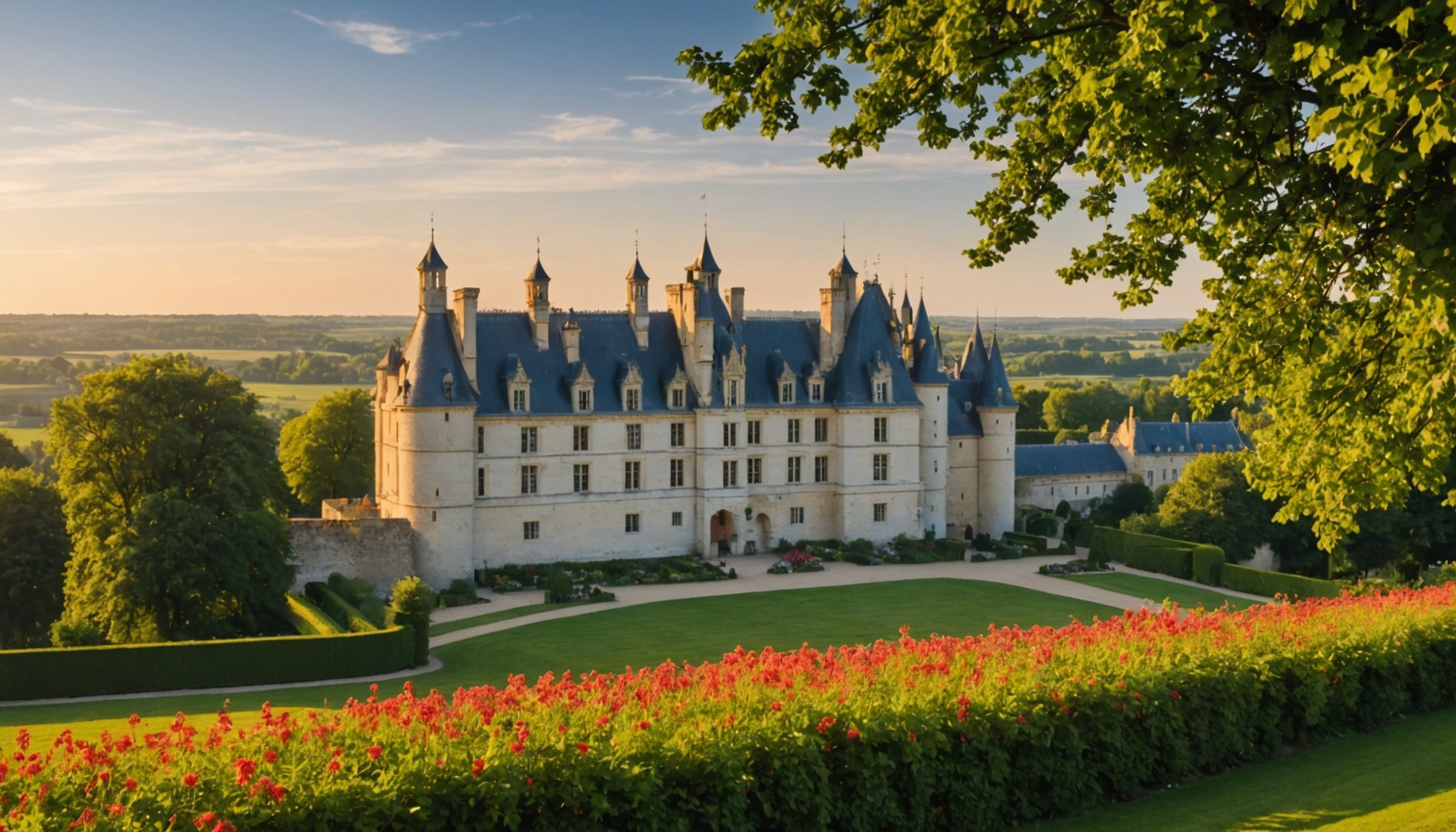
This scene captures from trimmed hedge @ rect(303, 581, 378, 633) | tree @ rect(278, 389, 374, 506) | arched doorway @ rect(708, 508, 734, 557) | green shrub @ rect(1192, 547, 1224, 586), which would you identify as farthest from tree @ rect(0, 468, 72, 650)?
green shrub @ rect(1192, 547, 1224, 586)

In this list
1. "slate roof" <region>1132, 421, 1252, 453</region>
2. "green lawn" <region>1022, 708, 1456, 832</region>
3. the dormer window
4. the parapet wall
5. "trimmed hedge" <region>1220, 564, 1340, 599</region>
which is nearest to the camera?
"green lawn" <region>1022, 708, 1456, 832</region>

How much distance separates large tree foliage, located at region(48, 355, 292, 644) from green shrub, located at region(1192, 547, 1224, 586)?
30015 millimetres

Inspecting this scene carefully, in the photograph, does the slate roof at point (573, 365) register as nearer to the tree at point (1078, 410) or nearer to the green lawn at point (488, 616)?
the green lawn at point (488, 616)

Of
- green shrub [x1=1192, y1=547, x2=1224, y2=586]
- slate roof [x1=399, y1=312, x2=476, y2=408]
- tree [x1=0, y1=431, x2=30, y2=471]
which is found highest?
slate roof [x1=399, y1=312, x2=476, y2=408]

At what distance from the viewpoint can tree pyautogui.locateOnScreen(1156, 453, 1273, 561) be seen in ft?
156

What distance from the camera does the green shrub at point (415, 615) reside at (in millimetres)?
31312

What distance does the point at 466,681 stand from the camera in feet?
94.2

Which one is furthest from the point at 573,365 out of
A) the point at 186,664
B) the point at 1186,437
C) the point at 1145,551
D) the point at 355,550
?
the point at 1186,437

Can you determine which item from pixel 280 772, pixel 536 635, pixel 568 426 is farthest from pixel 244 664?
pixel 280 772

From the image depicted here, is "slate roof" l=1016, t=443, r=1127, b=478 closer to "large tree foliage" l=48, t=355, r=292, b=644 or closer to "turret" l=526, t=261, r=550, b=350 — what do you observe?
"turret" l=526, t=261, r=550, b=350

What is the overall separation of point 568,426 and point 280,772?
1337 inches

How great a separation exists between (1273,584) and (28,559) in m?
40.0

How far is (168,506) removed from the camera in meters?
32.7

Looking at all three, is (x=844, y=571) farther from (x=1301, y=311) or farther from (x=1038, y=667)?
(x=1301, y=311)
